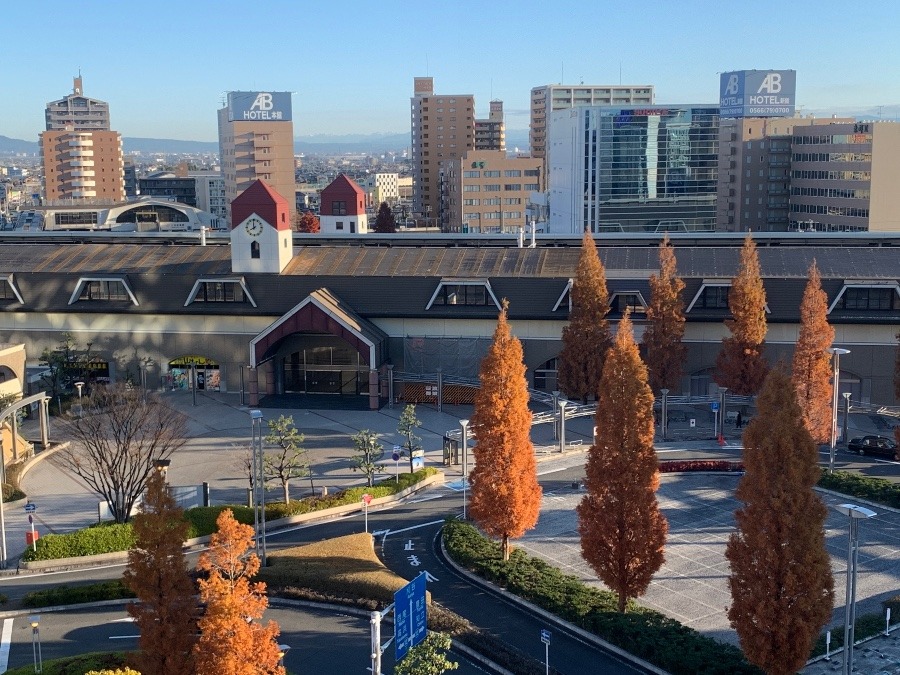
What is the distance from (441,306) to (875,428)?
22.0 metres


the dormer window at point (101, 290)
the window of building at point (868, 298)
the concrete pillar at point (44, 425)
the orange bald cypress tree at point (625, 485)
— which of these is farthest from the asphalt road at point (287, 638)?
the window of building at point (868, 298)

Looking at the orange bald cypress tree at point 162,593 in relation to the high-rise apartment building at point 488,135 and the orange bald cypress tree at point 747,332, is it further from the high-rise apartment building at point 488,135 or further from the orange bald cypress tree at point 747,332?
the high-rise apartment building at point 488,135

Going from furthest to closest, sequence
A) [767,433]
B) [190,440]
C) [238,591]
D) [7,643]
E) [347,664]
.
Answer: [190,440] < [7,643] < [347,664] < [767,433] < [238,591]

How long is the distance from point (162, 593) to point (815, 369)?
29148 millimetres

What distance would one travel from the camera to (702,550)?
32625 millimetres

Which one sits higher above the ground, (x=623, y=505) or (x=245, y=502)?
(x=623, y=505)

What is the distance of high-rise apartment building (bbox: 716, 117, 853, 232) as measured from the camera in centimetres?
11588

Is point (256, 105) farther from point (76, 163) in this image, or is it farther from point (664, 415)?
point (664, 415)

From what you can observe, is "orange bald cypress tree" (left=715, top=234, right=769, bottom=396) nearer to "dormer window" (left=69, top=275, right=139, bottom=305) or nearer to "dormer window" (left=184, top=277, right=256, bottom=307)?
"dormer window" (left=184, top=277, right=256, bottom=307)

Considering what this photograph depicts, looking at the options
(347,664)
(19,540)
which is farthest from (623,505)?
(19,540)

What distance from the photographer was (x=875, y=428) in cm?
4634

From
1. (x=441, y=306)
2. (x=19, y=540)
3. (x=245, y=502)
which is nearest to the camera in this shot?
(x=19, y=540)

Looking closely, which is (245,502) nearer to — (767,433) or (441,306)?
(441,306)

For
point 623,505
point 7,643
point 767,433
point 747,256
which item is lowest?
point 7,643
